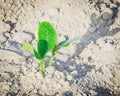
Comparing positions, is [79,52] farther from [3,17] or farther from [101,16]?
[3,17]

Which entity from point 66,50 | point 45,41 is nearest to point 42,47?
point 45,41

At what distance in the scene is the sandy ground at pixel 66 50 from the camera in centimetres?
151

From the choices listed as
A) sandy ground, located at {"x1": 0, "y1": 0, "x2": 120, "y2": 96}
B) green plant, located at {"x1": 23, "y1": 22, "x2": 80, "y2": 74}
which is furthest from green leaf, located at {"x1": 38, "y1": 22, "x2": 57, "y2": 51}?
sandy ground, located at {"x1": 0, "y1": 0, "x2": 120, "y2": 96}

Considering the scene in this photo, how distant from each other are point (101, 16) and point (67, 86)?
3.12 ft

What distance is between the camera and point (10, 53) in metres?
1.78

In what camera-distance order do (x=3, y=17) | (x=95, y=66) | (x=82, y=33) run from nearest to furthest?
(x=95, y=66)
(x=82, y=33)
(x=3, y=17)

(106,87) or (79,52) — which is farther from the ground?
(79,52)

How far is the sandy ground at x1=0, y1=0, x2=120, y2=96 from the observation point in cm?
151

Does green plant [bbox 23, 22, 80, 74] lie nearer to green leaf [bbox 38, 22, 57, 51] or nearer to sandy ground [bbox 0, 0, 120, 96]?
green leaf [bbox 38, 22, 57, 51]

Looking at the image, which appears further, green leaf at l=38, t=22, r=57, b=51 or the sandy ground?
the sandy ground

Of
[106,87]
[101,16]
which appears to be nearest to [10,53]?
[106,87]

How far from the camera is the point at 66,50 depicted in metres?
1.88

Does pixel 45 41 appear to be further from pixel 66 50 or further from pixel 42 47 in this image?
pixel 66 50

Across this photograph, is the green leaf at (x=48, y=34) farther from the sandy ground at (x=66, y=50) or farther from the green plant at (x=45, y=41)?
the sandy ground at (x=66, y=50)
